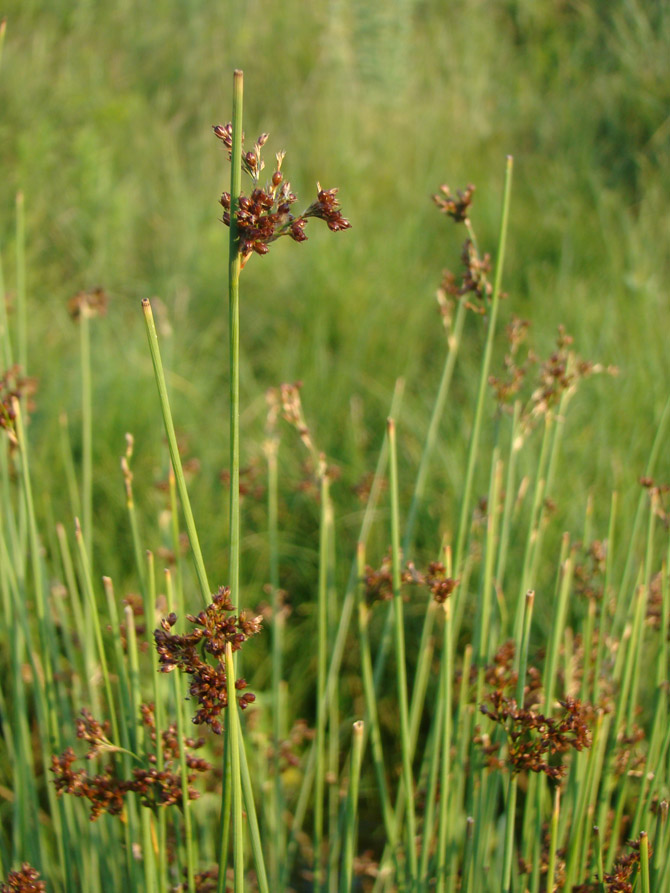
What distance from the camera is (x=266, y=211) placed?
2.07 ft

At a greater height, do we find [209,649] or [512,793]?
[209,649]

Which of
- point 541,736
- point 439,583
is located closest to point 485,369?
point 439,583

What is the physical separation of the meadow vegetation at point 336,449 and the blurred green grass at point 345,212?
0.06ft

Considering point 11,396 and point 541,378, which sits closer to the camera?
point 11,396

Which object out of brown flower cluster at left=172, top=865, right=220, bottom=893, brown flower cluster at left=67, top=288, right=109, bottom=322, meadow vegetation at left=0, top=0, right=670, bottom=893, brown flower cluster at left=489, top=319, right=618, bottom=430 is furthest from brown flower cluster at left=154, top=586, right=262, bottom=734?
brown flower cluster at left=67, top=288, right=109, bottom=322

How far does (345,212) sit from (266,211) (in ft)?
9.73

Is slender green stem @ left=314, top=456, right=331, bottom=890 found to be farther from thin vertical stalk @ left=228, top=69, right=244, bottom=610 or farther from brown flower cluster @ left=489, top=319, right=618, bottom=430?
thin vertical stalk @ left=228, top=69, right=244, bottom=610

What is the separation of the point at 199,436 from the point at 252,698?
5.69 feet

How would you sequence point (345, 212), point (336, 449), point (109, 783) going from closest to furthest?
point (109, 783), point (336, 449), point (345, 212)

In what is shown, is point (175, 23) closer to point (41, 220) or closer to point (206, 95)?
point (206, 95)

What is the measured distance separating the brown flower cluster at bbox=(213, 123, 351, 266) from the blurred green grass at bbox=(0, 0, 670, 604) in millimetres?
1449

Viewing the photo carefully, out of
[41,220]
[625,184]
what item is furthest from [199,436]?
[625,184]

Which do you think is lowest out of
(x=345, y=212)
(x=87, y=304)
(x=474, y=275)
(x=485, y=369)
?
(x=485, y=369)

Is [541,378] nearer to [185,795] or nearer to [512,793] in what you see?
[512,793]
